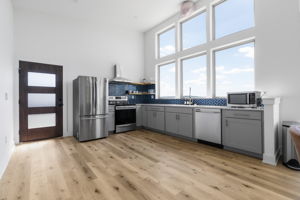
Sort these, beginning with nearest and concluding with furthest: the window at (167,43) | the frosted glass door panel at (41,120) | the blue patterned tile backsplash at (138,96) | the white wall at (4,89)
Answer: the white wall at (4,89) → the frosted glass door panel at (41,120) → the blue patterned tile backsplash at (138,96) → the window at (167,43)

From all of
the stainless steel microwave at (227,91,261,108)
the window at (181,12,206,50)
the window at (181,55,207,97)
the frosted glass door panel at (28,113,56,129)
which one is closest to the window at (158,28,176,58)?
the window at (181,12,206,50)

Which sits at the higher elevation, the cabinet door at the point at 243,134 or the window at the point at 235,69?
the window at the point at 235,69

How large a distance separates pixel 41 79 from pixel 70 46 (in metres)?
1.29

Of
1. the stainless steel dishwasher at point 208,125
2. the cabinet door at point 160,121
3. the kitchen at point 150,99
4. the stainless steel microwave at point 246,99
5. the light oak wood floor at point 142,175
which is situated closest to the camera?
the light oak wood floor at point 142,175

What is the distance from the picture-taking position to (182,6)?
4.00 m

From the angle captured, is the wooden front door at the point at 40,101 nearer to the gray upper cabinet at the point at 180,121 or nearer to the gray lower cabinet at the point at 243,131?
the gray upper cabinet at the point at 180,121

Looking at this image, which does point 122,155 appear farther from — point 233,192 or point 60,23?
point 60,23

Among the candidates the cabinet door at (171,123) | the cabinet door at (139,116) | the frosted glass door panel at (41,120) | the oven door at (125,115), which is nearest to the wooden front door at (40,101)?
the frosted glass door panel at (41,120)

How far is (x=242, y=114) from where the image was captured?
2797mm

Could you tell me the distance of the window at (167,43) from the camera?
5145mm

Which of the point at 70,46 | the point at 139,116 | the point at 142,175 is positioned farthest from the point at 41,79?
the point at 142,175

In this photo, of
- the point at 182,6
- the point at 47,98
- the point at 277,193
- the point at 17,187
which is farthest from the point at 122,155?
the point at 182,6

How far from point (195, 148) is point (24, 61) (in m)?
4.84

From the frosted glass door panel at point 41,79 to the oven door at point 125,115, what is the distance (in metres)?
2.02
